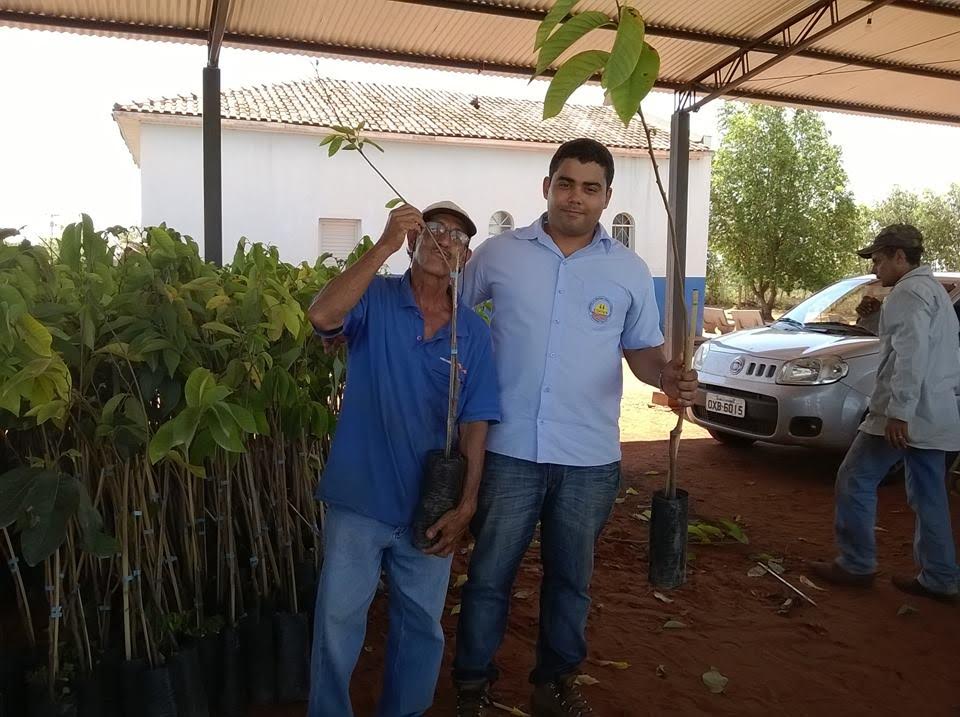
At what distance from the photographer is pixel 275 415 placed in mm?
3111

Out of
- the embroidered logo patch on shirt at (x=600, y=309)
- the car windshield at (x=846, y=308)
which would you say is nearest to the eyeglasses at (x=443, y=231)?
the embroidered logo patch on shirt at (x=600, y=309)

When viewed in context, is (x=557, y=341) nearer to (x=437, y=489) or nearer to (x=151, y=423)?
(x=437, y=489)

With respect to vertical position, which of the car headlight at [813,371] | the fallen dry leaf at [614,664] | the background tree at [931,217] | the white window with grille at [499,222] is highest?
the background tree at [931,217]

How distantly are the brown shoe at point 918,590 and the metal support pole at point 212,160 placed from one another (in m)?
6.14

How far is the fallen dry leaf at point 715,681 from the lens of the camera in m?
3.35

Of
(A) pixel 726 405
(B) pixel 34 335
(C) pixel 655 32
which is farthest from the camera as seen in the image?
(C) pixel 655 32

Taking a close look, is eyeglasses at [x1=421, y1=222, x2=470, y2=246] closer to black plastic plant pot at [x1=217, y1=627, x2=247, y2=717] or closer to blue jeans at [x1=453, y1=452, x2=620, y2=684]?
blue jeans at [x1=453, y1=452, x2=620, y2=684]

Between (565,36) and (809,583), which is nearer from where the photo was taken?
(565,36)

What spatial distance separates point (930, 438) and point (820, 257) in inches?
892

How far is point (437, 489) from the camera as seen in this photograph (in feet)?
7.54

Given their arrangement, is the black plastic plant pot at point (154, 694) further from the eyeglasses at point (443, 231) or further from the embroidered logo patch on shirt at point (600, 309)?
the embroidered logo patch on shirt at point (600, 309)

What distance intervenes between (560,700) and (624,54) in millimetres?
2276

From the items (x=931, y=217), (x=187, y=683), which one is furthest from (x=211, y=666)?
(x=931, y=217)

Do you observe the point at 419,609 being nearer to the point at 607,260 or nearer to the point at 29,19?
the point at 607,260
